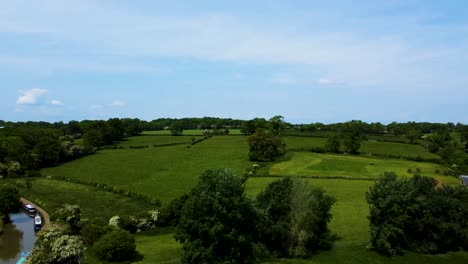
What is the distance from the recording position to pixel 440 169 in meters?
89.9

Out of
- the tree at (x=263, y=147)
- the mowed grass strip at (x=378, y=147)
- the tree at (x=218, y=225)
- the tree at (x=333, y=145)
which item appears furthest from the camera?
the tree at (x=333, y=145)

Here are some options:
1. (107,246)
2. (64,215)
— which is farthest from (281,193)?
(64,215)

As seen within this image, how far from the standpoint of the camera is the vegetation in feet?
148

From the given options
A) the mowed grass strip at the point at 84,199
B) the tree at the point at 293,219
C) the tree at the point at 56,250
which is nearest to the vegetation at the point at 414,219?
the tree at the point at 293,219

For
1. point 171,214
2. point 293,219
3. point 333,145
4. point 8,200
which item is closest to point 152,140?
point 333,145

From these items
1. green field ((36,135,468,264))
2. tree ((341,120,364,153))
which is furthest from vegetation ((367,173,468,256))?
tree ((341,120,364,153))

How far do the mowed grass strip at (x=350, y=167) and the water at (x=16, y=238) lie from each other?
1873 inches

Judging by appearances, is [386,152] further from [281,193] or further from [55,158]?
[55,158]

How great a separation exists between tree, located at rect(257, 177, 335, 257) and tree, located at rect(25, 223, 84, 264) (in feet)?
63.2

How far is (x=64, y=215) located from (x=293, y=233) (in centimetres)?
2937

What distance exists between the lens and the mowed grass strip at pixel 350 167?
8494 centimetres

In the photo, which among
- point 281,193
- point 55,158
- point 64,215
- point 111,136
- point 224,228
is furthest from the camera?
point 111,136

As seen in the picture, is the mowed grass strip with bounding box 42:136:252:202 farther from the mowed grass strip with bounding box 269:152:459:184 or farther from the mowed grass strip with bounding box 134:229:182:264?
the mowed grass strip with bounding box 134:229:182:264

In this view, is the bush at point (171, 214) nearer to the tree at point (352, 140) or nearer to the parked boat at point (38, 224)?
the parked boat at point (38, 224)
